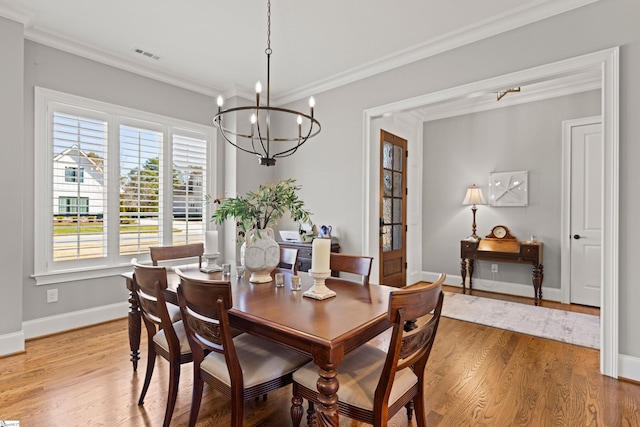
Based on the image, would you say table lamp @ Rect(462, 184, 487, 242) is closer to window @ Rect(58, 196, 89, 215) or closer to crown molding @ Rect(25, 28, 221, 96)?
crown molding @ Rect(25, 28, 221, 96)

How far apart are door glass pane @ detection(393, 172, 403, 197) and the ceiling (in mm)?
1539

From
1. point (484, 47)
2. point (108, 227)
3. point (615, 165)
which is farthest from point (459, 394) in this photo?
point (108, 227)

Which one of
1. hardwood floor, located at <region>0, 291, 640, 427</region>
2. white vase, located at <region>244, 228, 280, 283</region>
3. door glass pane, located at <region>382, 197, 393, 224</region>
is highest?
door glass pane, located at <region>382, 197, 393, 224</region>

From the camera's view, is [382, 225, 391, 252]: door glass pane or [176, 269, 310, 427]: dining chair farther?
[382, 225, 391, 252]: door glass pane

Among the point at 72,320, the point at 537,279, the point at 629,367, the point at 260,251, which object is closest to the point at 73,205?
the point at 72,320

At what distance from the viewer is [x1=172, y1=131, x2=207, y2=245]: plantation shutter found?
13.6ft

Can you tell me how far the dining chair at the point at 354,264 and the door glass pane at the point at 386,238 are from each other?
2041 millimetres

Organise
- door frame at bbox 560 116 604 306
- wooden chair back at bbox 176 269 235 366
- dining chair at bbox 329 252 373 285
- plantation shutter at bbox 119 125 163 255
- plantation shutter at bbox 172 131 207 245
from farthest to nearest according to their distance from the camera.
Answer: door frame at bbox 560 116 604 306
plantation shutter at bbox 172 131 207 245
plantation shutter at bbox 119 125 163 255
dining chair at bbox 329 252 373 285
wooden chair back at bbox 176 269 235 366

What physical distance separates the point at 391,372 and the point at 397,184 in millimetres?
3780

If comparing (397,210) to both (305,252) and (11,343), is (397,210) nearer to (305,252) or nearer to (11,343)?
(305,252)

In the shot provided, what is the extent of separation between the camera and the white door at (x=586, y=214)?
4113 millimetres

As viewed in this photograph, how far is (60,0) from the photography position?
2656 mm

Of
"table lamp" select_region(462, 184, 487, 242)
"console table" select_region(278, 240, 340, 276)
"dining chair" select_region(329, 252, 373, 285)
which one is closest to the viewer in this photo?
"dining chair" select_region(329, 252, 373, 285)

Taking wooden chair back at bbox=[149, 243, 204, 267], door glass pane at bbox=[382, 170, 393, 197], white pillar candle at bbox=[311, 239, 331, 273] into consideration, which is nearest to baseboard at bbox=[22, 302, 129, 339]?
wooden chair back at bbox=[149, 243, 204, 267]
